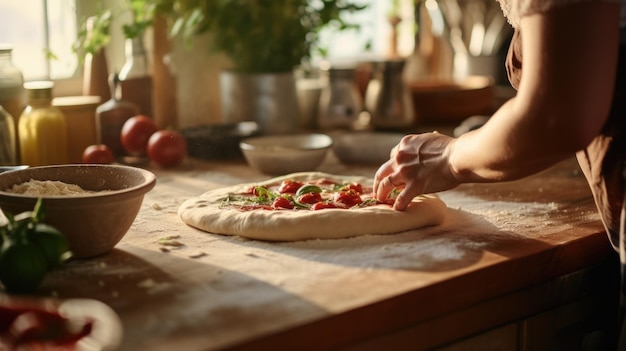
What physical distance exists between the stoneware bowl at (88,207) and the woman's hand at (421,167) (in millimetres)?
459

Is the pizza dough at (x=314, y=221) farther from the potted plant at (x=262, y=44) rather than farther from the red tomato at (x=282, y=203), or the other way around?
the potted plant at (x=262, y=44)

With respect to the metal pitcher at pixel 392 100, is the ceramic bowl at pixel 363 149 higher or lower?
lower

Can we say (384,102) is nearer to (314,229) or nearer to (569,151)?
(314,229)

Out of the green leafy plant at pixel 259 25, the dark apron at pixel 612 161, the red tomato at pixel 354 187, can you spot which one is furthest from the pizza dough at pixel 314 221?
the green leafy plant at pixel 259 25

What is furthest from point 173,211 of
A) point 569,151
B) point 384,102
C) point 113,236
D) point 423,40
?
point 423,40

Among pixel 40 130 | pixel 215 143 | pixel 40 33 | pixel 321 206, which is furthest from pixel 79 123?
pixel 321 206

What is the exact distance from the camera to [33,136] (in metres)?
1.85

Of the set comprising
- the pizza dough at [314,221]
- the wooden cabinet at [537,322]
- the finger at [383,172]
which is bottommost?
the wooden cabinet at [537,322]

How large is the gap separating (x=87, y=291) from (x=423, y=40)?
286cm

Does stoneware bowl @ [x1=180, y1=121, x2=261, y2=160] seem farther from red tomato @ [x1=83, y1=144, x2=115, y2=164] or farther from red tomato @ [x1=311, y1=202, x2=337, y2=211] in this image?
red tomato @ [x1=311, y1=202, x2=337, y2=211]

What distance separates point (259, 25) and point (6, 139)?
0.89 m

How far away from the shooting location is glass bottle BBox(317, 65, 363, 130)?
2.70 metres

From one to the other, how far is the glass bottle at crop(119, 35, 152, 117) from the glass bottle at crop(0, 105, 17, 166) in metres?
0.48

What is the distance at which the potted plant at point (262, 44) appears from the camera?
7.68 feet
